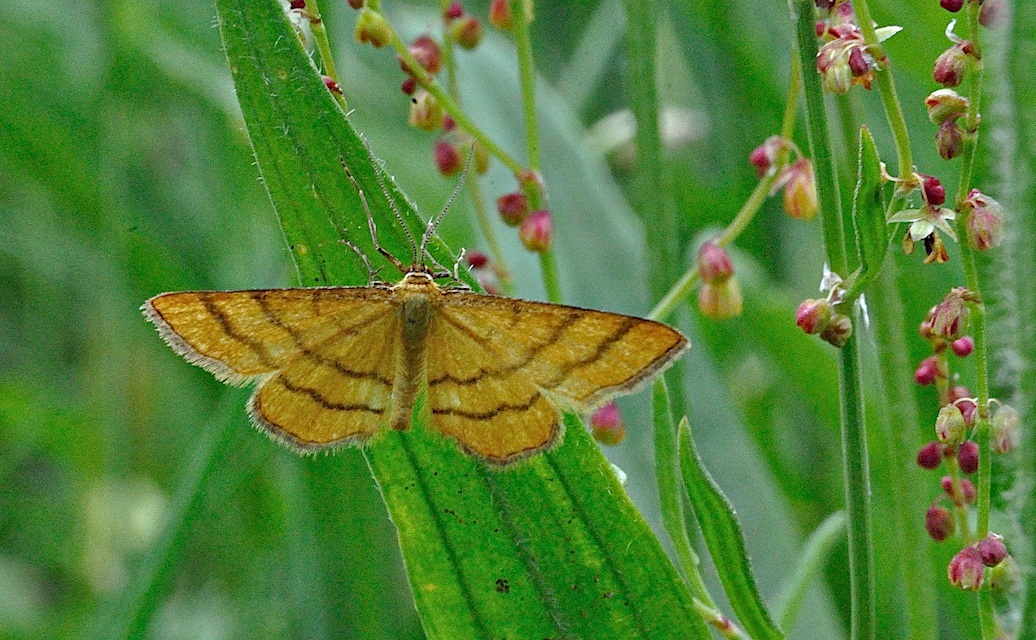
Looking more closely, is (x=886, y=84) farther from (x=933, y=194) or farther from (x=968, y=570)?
(x=968, y=570)

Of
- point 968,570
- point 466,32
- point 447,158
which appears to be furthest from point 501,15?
point 968,570

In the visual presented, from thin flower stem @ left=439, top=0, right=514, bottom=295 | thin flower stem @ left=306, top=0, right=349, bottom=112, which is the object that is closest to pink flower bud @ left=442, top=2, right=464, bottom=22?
thin flower stem @ left=439, top=0, right=514, bottom=295

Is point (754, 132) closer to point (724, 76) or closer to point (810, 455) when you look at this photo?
point (724, 76)

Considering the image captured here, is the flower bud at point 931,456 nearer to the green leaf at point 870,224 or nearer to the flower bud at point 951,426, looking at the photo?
the flower bud at point 951,426

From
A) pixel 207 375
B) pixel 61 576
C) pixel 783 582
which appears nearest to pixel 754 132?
pixel 783 582

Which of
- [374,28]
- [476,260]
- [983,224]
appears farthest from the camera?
[476,260]

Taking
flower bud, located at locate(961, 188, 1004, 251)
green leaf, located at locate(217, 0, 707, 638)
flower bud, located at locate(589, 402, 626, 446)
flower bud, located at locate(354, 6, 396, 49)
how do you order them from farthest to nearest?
flower bud, located at locate(589, 402, 626, 446), flower bud, located at locate(354, 6, 396, 49), green leaf, located at locate(217, 0, 707, 638), flower bud, located at locate(961, 188, 1004, 251)

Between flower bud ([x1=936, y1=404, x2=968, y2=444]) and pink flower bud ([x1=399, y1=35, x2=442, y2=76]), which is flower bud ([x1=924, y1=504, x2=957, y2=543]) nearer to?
flower bud ([x1=936, y1=404, x2=968, y2=444])
